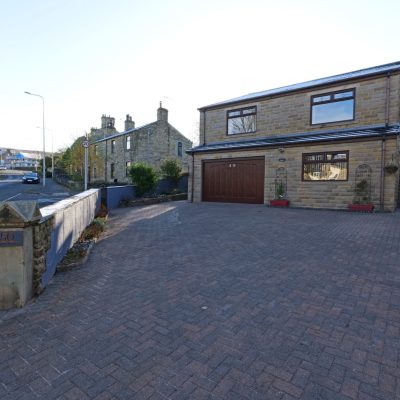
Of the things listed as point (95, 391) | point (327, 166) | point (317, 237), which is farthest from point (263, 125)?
point (95, 391)

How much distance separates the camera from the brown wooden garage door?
15.0 metres

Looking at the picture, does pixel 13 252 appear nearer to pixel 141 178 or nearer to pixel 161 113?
pixel 141 178

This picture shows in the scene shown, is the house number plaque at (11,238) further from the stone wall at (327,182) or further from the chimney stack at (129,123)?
the chimney stack at (129,123)

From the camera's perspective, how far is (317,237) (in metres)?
7.20

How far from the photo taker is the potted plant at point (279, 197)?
13.8 m

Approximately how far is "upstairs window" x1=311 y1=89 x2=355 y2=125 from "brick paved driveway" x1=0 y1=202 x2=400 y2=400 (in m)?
9.81

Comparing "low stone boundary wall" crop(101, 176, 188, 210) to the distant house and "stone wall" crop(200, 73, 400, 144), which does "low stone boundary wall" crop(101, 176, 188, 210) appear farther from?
the distant house

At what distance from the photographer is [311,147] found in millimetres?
13109

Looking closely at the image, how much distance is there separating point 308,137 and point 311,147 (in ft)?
2.34

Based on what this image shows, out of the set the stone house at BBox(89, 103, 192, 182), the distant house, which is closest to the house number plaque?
the stone house at BBox(89, 103, 192, 182)

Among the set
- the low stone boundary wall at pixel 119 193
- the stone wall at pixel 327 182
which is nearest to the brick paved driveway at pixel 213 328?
the stone wall at pixel 327 182

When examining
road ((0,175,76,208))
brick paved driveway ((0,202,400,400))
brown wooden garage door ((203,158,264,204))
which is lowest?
brick paved driveway ((0,202,400,400))

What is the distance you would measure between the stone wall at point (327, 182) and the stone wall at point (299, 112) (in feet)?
5.60

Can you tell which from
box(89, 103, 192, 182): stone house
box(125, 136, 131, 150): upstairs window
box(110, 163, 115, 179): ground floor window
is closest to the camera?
box(89, 103, 192, 182): stone house
